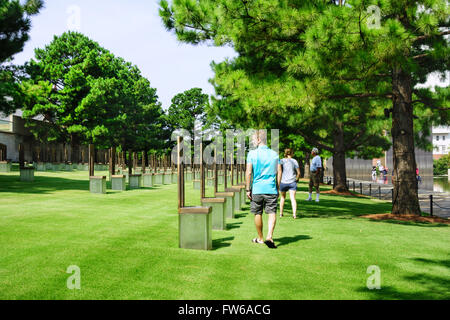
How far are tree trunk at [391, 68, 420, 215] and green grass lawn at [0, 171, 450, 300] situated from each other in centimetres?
313

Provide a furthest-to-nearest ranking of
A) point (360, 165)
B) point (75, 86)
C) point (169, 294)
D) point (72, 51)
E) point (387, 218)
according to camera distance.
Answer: point (360, 165), point (72, 51), point (75, 86), point (387, 218), point (169, 294)

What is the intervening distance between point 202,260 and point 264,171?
5.98ft

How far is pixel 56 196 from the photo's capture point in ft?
38.8

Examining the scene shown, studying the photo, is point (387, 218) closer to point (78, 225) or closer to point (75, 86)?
point (78, 225)

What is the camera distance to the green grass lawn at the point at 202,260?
164 inches

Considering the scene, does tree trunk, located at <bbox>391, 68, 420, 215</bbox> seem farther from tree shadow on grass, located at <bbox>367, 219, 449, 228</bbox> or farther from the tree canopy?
tree shadow on grass, located at <bbox>367, 219, 449, 228</bbox>

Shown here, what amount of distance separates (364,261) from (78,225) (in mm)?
5112

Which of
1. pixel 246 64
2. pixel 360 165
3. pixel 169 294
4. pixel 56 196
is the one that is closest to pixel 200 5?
pixel 246 64

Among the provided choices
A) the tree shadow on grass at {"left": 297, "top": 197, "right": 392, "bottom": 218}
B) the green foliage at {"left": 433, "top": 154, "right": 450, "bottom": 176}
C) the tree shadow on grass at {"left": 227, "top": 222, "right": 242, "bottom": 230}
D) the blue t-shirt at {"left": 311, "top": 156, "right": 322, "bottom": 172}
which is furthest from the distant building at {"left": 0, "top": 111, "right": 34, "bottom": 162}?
the green foliage at {"left": 433, "top": 154, "right": 450, "bottom": 176}

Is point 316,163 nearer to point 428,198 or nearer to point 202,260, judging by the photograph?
point 202,260

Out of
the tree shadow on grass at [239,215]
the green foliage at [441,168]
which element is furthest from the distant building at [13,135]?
the green foliage at [441,168]

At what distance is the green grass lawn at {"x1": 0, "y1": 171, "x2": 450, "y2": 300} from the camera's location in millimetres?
4164

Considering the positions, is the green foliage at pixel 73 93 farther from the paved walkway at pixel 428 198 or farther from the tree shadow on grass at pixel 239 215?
the tree shadow on grass at pixel 239 215

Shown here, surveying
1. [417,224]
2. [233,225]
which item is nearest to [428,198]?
[417,224]
